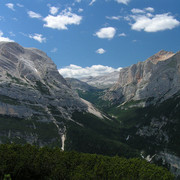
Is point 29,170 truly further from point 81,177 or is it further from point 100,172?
point 100,172

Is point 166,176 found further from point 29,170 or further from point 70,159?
point 29,170

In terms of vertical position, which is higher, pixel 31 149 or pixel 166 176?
pixel 31 149

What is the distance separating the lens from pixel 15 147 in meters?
88.2

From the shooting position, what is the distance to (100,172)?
72125 mm

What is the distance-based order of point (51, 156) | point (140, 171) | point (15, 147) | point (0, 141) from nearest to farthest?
point (140, 171), point (51, 156), point (15, 147), point (0, 141)

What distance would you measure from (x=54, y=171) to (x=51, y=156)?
12516mm

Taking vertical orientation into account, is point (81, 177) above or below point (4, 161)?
below

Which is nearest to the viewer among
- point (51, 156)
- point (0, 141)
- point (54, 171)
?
point (54, 171)

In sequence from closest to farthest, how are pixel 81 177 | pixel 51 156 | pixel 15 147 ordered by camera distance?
pixel 81 177 → pixel 51 156 → pixel 15 147

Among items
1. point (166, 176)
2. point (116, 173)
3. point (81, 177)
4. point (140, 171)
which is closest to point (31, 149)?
point (81, 177)

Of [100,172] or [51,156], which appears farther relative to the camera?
[51,156]

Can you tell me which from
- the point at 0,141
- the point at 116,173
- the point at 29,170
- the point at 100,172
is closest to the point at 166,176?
the point at 116,173

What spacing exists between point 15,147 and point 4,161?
23191mm

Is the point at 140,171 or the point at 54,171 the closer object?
the point at 54,171
